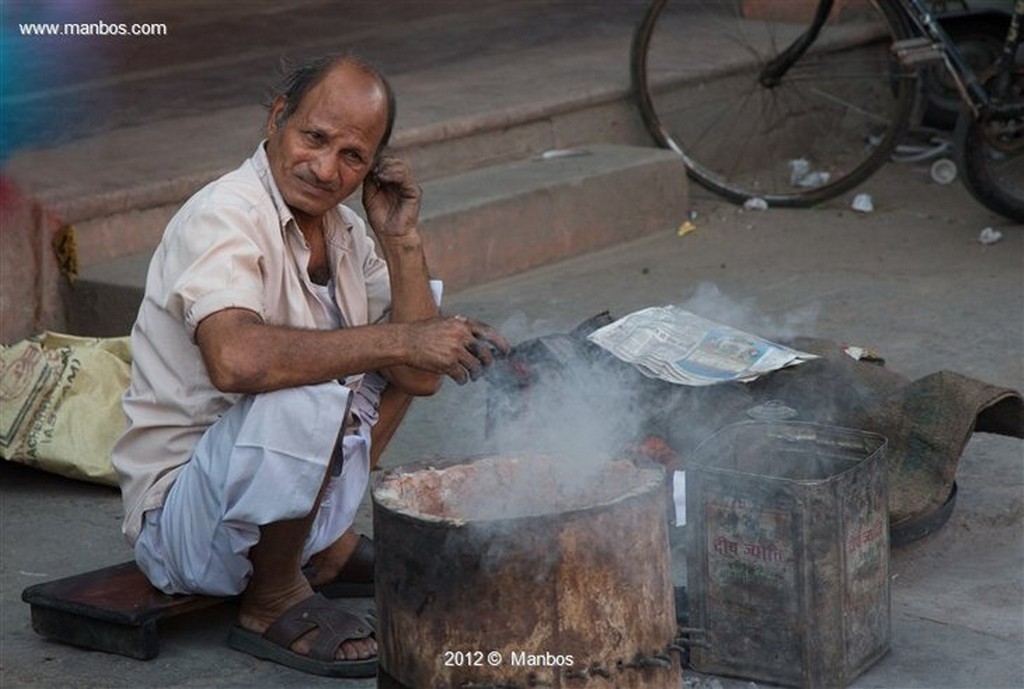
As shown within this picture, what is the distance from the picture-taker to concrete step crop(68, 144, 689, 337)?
5.10 meters

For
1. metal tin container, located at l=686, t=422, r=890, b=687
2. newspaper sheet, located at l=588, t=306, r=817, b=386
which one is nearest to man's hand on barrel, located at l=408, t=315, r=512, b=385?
metal tin container, located at l=686, t=422, r=890, b=687

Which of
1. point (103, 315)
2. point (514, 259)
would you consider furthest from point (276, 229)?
point (514, 259)

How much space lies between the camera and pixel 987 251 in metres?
6.07

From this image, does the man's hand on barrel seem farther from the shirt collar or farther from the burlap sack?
the burlap sack

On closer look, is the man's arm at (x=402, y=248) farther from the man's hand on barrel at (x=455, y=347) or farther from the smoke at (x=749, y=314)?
the smoke at (x=749, y=314)

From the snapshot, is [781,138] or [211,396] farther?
[781,138]

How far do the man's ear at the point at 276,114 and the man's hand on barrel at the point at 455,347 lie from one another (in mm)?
534

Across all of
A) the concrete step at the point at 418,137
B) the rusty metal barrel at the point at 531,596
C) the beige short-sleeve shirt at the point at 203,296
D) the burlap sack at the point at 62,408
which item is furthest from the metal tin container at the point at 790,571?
the concrete step at the point at 418,137

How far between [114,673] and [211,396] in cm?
59

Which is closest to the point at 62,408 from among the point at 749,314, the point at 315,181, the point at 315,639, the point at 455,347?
the point at 315,639

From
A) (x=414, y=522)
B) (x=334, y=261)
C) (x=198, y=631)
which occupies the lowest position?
(x=198, y=631)

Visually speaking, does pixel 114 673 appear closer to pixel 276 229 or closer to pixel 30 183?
pixel 276 229

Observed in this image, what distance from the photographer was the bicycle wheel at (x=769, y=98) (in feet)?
22.0

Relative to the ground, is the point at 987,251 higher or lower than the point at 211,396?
lower
